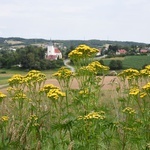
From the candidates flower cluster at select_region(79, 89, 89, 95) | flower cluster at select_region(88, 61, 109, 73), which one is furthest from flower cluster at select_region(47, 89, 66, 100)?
flower cluster at select_region(88, 61, 109, 73)

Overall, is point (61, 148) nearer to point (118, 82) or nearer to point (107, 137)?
point (107, 137)

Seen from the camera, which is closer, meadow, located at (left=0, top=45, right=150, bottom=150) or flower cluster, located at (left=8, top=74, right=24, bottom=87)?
meadow, located at (left=0, top=45, right=150, bottom=150)

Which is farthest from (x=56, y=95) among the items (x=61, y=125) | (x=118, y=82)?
(x=118, y=82)

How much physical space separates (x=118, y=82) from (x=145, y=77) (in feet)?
5.43

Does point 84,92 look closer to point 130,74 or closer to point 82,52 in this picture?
point 82,52

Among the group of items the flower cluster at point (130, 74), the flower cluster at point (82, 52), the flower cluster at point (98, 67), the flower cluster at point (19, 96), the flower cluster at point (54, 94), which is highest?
the flower cluster at point (82, 52)

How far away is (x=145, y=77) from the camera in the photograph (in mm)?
7297

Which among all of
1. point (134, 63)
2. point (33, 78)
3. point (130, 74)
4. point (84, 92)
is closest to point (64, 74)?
point (33, 78)

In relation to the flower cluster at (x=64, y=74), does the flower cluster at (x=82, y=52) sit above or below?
above

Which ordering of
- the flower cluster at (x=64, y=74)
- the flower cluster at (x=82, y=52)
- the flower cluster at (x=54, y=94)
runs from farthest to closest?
the flower cluster at (x=64, y=74)
the flower cluster at (x=82, y=52)
the flower cluster at (x=54, y=94)

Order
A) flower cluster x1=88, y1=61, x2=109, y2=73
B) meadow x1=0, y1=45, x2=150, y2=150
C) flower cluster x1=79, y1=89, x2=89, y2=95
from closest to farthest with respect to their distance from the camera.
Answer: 1. meadow x1=0, y1=45, x2=150, y2=150
2. flower cluster x1=79, y1=89, x2=89, y2=95
3. flower cluster x1=88, y1=61, x2=109, y2=73

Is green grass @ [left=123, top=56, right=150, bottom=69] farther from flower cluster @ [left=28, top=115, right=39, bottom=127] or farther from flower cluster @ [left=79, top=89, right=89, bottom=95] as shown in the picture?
flower cluster @ [left=28, top=115, right=39, bottom=127]

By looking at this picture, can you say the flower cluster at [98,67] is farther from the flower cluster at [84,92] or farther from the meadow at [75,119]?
the flower cluster at [84,92]

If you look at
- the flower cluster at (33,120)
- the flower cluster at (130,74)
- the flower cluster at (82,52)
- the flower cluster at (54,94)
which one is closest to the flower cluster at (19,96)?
the flower cluster at (33,120)
